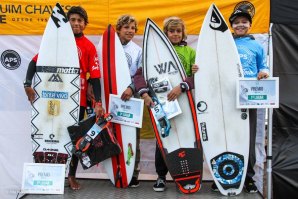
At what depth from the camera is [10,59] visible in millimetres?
4199

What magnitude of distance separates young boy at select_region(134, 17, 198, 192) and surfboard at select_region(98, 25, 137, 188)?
190 mm

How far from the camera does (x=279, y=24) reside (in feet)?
13.0

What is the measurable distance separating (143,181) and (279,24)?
2.08 metres

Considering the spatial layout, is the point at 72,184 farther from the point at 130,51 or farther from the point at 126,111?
the point at 130,51

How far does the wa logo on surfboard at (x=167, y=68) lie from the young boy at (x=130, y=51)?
0.26 meters

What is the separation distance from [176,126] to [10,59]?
197 centimetres

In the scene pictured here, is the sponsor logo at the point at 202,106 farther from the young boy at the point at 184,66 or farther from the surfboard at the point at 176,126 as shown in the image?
the young boy at the point at 184,66

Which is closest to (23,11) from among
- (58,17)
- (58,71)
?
(58,17)

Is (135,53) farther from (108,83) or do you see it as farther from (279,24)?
(279,24)

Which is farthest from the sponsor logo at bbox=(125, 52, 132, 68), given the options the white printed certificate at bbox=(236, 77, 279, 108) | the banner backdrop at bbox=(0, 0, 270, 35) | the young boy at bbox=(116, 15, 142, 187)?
the white printed certificate at bbox=(236, 77, 279, 108)

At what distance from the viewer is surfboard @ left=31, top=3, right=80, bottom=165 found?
3508mm

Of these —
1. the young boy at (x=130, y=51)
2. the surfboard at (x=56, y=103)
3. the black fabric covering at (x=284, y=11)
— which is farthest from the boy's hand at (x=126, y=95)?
the black fabric covering at (x=284, y=11)

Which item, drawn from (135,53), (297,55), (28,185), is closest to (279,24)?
(297,55)

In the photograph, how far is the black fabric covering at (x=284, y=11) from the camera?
393cm
